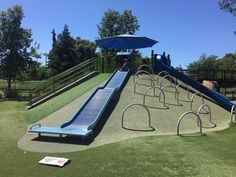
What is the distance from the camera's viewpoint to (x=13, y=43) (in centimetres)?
3756

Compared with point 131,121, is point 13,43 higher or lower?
higher

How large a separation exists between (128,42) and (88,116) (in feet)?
35.8

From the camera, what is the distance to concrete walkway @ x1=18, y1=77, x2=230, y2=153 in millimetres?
11995

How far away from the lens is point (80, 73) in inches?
1033

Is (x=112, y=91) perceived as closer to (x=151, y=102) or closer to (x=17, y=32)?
(x=151, y=102)

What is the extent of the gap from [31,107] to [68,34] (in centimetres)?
5622

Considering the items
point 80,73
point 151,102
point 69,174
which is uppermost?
point 80,73

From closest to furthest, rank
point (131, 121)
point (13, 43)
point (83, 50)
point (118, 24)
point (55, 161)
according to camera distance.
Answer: point (55, 161)
point (131, 121)
point (13, 43)
point (118, 24)
point (83, 50)

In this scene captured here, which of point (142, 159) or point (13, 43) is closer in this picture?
point (142, 159)

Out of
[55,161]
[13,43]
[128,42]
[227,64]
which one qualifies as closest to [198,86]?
[128,42]

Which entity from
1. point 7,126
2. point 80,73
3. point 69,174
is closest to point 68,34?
point 80,73

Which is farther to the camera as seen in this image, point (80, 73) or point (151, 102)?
point (80, 73)

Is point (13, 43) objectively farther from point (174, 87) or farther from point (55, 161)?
point (55, 161)

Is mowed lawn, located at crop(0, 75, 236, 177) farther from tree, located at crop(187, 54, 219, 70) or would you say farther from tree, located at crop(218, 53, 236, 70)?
tree, located at crop(187, 54, 219, 70)
